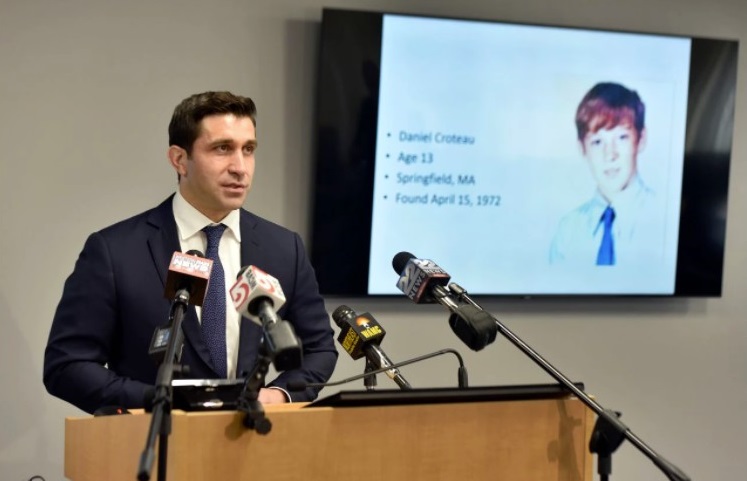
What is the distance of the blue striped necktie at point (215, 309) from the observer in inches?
106

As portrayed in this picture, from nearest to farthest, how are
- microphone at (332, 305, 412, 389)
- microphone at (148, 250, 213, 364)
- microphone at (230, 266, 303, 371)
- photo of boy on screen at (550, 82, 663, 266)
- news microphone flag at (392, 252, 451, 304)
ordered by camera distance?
microphone at (230, 266, 303, 371) → microphone at (148, 250, 213, 364) → news microphone flag at (392, 252, 451, 304) → microphone at (332, 305, 412, 389) → photo of boy on screen at (550, 82, 663, 266)

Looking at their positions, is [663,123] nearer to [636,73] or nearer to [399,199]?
[636,73]

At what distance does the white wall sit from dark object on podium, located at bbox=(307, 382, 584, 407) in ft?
7.40

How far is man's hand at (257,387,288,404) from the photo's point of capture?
2559 mm

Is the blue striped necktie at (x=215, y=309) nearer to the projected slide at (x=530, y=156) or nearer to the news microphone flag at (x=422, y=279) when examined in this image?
the news microphone flag at (x=422, y=279)

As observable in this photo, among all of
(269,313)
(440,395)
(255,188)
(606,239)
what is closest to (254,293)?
(269,313)

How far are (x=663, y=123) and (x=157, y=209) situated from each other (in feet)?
8.59

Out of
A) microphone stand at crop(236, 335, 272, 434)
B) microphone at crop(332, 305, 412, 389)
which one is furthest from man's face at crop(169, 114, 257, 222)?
microphone stand at crop(236, 335, 272, 434)

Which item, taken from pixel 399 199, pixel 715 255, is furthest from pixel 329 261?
pixel 715 255

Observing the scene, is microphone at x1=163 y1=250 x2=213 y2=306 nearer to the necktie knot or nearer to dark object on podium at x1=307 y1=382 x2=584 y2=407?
dark object on podium at x1=307 y1=382 x2=584 y2=407

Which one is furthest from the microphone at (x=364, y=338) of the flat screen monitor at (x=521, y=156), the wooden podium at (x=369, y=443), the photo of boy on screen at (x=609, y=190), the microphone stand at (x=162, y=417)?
the photo of boy on screen at (x=609, y=190)

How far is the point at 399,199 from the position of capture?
168 inches

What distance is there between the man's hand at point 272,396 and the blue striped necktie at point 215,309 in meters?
0.17

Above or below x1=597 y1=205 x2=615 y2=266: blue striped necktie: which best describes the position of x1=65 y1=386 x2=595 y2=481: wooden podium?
below
